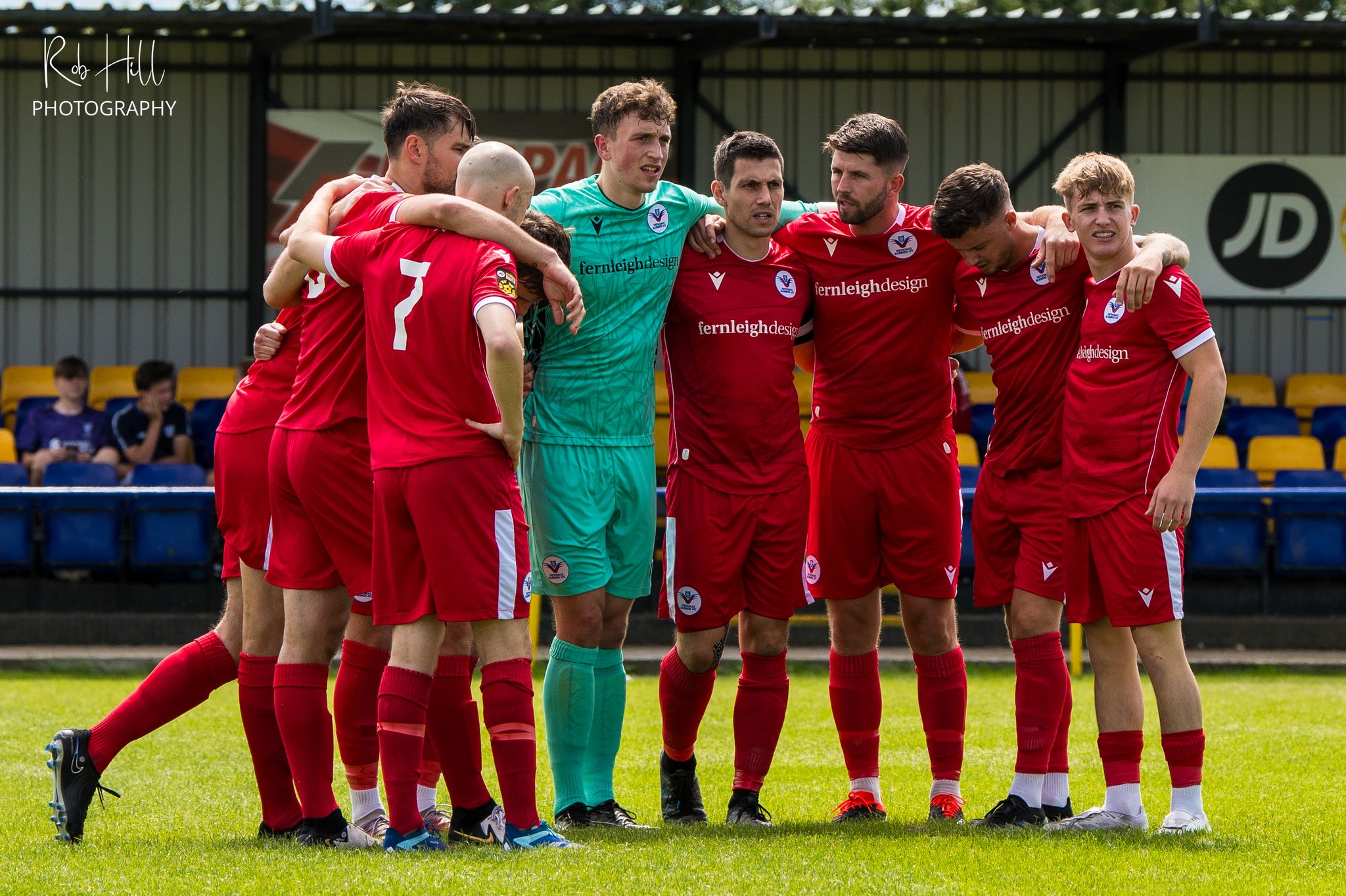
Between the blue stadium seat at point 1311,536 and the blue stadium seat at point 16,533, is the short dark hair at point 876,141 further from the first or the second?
the blue stadium seat at point 16,533

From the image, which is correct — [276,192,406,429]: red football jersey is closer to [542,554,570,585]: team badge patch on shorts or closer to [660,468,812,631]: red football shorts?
[542,554,570,585]: team badge patch on shorts

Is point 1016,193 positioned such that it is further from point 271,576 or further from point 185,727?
point 271,576

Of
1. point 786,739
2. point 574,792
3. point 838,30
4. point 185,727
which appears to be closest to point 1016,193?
point 838,30

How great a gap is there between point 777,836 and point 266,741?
1634mm

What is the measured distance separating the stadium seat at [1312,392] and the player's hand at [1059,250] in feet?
38.2

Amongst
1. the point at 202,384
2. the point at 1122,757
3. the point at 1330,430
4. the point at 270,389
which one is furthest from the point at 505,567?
the point at 1330,430

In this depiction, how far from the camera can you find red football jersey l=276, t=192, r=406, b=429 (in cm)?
461

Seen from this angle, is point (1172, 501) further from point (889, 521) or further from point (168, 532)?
point (168, 532)

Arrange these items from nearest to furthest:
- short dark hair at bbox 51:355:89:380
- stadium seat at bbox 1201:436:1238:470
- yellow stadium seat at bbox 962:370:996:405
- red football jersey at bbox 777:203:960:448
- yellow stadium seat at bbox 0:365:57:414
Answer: red football jersey at bbox 777:203:960:448 → short dark hair at bbox 51:355:89:380 → stadium seat at bbox 1201:436:1238:470 → yellow stadium seat at bbox 0:365:57:414 → yellow stadium seat at bbox 962:370:996:405

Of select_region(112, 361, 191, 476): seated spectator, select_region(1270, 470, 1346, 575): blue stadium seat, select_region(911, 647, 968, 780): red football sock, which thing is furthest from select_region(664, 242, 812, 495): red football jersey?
select_region(112, 361, 191, 476): seated spectator

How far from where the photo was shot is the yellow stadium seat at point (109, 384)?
14273 millimetres

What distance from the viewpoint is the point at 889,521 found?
17.3ft

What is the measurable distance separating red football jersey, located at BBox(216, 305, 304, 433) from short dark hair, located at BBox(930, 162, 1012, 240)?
6.99ft

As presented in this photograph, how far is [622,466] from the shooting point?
509 cm
